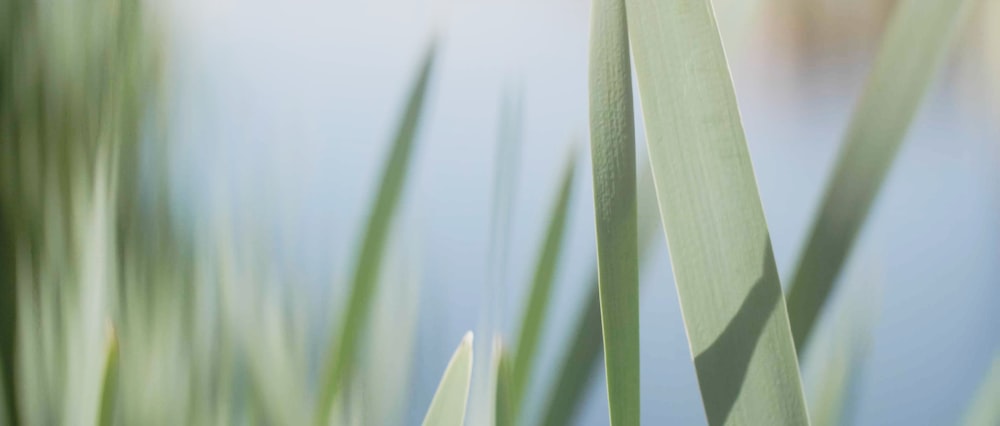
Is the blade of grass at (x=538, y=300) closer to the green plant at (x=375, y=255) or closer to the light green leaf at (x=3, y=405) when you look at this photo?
the green plant at (x=375, y=255)

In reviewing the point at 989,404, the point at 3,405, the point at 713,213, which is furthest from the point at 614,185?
the point at 3,405

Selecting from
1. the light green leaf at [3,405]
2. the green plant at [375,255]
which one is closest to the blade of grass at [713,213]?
the green plant at [375,255]

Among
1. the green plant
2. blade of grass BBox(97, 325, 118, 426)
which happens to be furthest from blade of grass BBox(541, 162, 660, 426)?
blade of grass BBox(97, 325, 118, 426)

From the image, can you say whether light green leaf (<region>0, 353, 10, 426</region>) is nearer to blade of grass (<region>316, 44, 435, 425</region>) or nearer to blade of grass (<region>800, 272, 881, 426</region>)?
blade of grass (<region>316, 44, 435, 425</region>)

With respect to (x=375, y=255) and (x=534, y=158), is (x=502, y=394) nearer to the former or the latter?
(x=375, y=255)

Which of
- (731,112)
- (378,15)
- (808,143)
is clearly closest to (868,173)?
(731,112)

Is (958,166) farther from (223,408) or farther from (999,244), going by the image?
(223,408)
